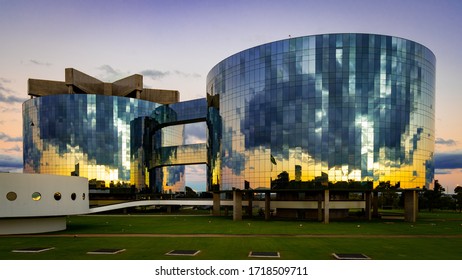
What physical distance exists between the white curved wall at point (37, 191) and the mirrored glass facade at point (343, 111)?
32757 mm

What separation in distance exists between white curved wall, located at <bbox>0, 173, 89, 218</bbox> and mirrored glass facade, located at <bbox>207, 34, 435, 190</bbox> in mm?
32757

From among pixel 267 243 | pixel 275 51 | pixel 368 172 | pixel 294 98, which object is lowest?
pixel 267 243

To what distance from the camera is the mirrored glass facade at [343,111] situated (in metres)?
61.7

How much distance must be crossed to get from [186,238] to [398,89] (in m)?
46.4

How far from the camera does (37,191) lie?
1713 inches

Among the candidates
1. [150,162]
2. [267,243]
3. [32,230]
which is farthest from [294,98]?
[150,162]

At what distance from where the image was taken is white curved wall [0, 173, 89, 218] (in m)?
41.4

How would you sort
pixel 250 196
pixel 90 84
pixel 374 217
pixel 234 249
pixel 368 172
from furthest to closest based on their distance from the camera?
pixel 90 84 → pixel 250 196 → pixel 374 217 → pixel 368 172 → pixel 234 249

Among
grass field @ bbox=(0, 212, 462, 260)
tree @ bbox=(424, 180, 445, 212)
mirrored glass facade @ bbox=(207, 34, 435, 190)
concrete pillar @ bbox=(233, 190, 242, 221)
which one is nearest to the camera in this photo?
grass field @ bbox=(0, 212, 462, 260)

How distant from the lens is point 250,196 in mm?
77625

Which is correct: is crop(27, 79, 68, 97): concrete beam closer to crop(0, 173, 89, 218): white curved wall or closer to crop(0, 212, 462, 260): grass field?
crop(0, 173, 89, 218): white curved wall

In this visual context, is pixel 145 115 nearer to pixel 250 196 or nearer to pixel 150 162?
pixel 150 162

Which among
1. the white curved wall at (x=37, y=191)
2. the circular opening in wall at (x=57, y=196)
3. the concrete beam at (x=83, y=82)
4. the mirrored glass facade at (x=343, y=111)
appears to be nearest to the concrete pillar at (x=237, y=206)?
the mirrored glass facade at (x=343, y=111)

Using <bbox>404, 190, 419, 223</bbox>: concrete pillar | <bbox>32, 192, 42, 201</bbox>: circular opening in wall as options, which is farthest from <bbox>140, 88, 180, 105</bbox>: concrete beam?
<bbox>404, 190, 419, 223</bbox>: concrete pillar
